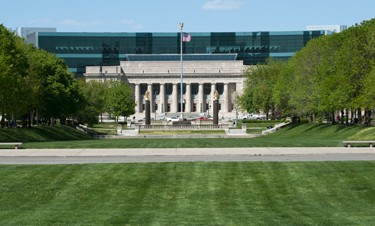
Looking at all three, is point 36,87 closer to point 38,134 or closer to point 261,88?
point 38,134

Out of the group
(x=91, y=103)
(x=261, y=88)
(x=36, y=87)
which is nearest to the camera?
(x=36, y=87)

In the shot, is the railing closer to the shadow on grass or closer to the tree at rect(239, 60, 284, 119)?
the tree at rect(239, 60, 284, 119)

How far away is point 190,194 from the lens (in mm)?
25234

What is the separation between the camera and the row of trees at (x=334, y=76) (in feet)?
237

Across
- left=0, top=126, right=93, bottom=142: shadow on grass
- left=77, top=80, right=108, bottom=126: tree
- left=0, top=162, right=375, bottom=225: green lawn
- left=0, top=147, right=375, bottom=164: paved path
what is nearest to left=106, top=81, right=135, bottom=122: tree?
left=77, top=80, right=108, bottom=126: tree

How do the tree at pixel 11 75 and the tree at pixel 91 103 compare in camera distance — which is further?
the tree at pixel 91 103

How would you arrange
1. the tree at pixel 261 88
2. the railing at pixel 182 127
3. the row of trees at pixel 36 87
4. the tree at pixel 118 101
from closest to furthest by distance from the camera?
the row of trees at pixel 36 87
the railing at pixel 182 127
the tree at pixel 261 88
the tree at pixel 118 101

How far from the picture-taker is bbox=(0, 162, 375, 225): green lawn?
21688mm

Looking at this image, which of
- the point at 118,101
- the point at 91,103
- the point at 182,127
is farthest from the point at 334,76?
the point at 118,101

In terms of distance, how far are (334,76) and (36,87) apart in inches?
1203

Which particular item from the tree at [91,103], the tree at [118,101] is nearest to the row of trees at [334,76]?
the tree at [91,103]

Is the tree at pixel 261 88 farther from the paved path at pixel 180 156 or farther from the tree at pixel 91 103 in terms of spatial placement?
the paved path at pixel 180 156

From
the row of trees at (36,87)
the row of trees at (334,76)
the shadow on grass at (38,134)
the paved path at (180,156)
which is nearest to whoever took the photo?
the paved path at (180,156)

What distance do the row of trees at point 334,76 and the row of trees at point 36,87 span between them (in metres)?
26.9
